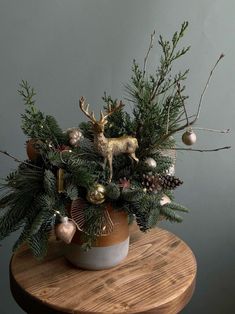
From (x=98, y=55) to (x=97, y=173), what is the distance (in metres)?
0.38

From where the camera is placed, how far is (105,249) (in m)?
0.79

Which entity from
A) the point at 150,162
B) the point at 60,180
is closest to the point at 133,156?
the point at 150,162

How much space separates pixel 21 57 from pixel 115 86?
0.23m

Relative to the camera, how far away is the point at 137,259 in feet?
2.82

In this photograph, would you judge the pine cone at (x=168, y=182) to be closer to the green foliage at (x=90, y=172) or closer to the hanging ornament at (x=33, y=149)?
the green foliage at (x=90, y=172)

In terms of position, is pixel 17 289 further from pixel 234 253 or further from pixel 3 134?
pixel 234 253

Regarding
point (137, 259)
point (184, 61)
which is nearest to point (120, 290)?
point (137, 259)

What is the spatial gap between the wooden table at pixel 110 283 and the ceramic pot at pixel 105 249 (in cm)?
2

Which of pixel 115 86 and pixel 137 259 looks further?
pixel 115 86

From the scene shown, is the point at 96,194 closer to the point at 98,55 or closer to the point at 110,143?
the point at 110,143

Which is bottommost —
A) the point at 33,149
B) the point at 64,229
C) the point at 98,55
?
the point at 64,229

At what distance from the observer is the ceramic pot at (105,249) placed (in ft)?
2.55

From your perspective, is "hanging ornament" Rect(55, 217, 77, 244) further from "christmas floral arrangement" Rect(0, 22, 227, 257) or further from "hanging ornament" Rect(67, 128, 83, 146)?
"hanging ornament" Rect(67, 128, 83, 146)

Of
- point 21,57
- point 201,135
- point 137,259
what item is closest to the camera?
point 137,259
